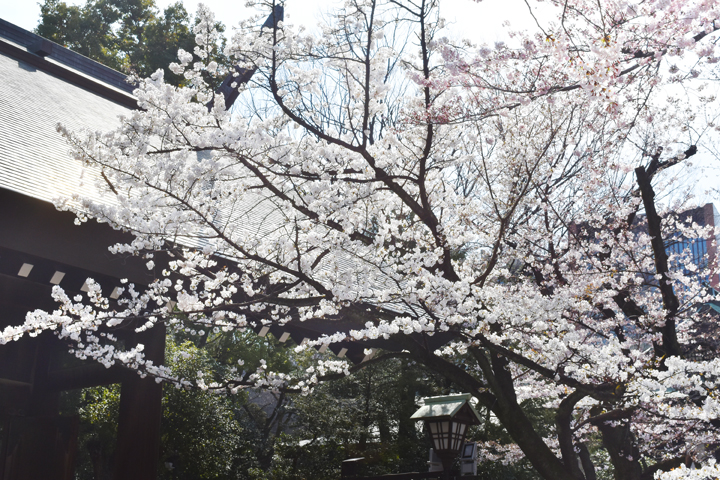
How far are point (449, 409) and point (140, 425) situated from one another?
221 cm

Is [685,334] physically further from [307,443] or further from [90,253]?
[90,253]

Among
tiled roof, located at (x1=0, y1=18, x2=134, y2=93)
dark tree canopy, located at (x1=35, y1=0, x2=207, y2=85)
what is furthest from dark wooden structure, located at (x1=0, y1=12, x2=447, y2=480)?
dark tree canopy, located at (x1=35, y1=0, x2=207, y2=85)

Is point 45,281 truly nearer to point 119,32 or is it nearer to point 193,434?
point 193,434

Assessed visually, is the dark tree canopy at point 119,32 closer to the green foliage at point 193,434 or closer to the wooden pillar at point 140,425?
the green foliage at point 193,434

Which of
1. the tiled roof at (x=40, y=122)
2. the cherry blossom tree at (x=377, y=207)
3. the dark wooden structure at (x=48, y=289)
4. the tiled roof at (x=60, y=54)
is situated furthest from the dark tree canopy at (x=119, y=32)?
the cherry blossom tree at (x=377, y=207)

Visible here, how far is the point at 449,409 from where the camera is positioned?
14.1 ft

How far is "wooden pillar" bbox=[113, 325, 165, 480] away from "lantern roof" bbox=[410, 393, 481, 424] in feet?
6.28

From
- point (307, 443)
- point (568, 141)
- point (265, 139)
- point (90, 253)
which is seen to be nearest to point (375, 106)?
point (265, 139)

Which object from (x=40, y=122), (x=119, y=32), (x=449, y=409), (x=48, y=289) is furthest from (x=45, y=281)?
(x=119, y=32)

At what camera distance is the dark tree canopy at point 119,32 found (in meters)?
15.4

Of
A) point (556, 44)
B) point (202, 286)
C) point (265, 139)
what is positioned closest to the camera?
point (556, 44)

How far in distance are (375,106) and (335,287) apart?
1240mm

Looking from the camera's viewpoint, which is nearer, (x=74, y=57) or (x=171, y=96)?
(x=171, y=96)

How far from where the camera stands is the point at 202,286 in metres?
4.08
